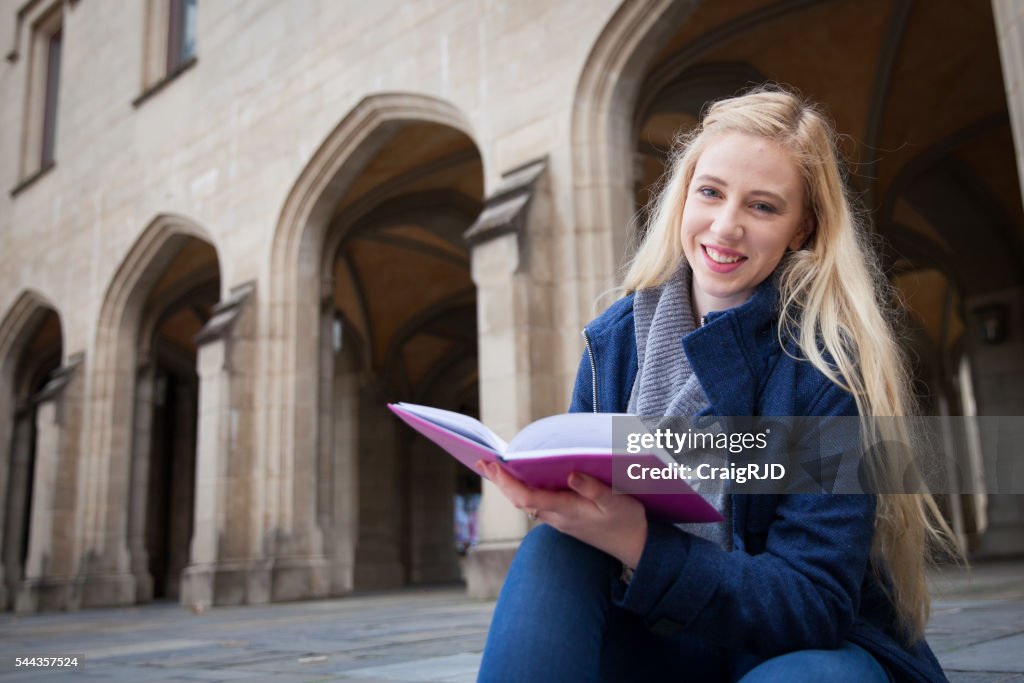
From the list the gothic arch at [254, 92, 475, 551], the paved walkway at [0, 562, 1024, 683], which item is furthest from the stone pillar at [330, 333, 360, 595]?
the paved walkway at [0, 562, 1024, 683]

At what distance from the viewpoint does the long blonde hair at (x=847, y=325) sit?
3.79 ft

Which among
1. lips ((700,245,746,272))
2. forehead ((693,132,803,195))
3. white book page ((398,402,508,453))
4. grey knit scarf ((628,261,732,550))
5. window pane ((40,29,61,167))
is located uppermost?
window pane ((40,29,61,167))

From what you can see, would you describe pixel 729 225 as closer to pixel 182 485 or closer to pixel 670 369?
pixel 670 369

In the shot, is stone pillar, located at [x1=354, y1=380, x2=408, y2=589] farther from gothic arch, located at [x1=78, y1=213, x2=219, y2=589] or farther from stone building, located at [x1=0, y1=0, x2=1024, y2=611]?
gothic arch, located at [x1=78, y1=213, x2=219, y2=589]

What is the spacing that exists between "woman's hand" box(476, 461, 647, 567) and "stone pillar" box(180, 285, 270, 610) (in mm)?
8653

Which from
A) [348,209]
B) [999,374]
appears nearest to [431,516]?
[348,209]

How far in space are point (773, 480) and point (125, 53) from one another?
1397cm

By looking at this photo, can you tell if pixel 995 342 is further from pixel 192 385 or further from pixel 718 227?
pixel 192 385

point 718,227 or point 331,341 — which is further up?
point 331,341

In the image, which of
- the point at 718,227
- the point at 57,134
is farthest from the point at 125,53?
the point at 718,227

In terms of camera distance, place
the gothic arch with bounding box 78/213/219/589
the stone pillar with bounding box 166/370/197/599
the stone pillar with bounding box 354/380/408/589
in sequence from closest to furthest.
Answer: the gothic arch with bounding box 78/213/219/589 → the stone pillar with bounding box 354/380/408/589 → the stone pillar with bounding box 166/370/197/599

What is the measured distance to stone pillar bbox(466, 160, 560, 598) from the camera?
22.1 ft

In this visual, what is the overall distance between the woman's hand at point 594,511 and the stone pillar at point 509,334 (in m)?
5.63

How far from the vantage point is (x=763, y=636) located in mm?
1050
